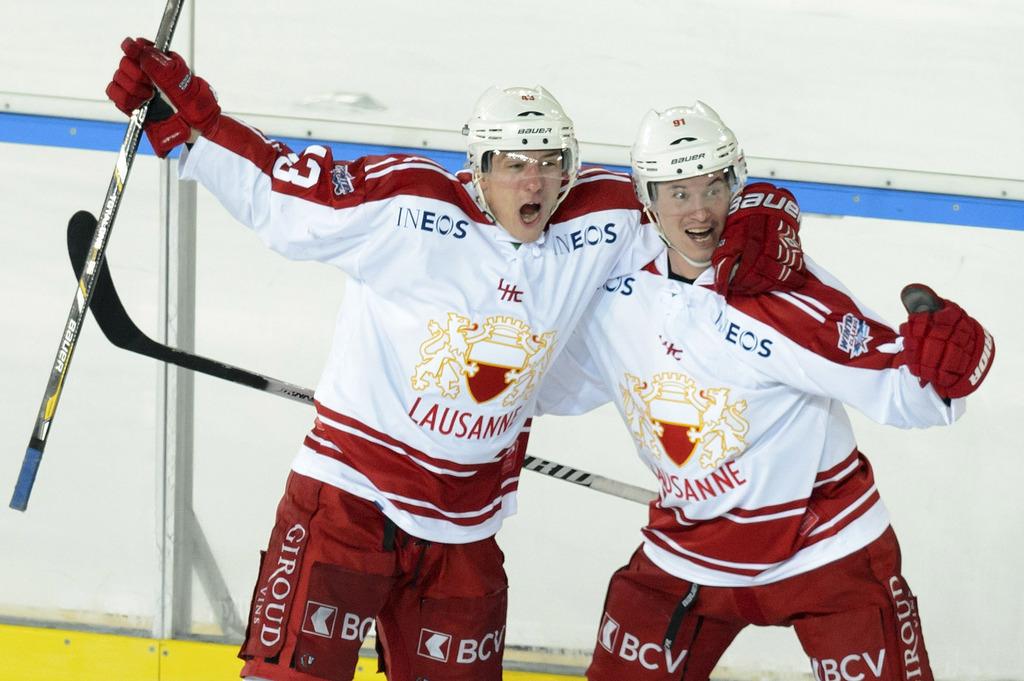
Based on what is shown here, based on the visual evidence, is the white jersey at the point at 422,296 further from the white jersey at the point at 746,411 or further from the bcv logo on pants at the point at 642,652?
the bcv logo on pants at the point at 642,652

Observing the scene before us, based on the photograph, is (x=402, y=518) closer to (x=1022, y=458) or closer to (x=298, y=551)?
(x=298, y=551)

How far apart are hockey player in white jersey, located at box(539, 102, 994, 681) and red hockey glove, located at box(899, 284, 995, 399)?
0.12 m

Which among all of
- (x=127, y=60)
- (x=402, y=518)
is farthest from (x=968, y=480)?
(x=127, y=60)

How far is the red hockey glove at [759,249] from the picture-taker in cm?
211

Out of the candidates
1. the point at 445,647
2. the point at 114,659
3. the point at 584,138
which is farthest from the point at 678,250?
the point at 114,659

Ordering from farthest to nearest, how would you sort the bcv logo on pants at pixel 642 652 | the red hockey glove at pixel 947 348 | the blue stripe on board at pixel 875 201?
1. the blue stripe on board at pixel 875 201
2. the bcv logo on pants at pixel 642 652
3. the red hockey glove at pixel 947 348

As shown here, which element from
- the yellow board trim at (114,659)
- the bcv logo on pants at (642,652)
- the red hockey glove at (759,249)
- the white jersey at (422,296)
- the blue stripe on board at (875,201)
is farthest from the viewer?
the yellow board trim at (114,659)

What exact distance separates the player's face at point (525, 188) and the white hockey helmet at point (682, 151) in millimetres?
144

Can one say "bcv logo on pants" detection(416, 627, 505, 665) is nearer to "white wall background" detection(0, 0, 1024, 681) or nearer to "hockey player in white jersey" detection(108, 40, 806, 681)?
"hockey player in white jersey" detection(108, 40, 806, 681)

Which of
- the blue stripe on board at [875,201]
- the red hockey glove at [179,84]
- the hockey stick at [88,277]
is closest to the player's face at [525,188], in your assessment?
the red hockey glove at [179,84]

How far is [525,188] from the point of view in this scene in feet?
7.27

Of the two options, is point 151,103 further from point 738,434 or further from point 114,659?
point 114,659

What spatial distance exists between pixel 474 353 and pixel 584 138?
1.11 metres

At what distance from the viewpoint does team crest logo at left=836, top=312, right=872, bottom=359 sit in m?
2.12
